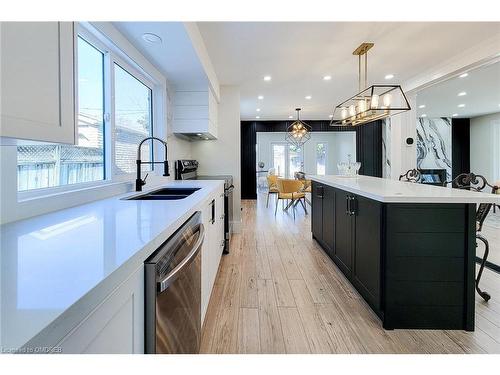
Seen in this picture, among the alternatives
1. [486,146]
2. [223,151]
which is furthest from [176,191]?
[486,146]

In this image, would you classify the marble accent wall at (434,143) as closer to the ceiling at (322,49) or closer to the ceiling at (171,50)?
the ceiling at (322,49)

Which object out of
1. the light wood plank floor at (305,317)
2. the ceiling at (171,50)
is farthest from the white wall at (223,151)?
the light wood plank floor at (305,317)

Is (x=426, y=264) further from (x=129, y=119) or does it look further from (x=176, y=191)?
(x=129, y=119)

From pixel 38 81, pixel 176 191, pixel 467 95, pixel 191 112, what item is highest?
pixel 467 95

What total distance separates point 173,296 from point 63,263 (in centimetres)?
40

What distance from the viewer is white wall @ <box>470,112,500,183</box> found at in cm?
879

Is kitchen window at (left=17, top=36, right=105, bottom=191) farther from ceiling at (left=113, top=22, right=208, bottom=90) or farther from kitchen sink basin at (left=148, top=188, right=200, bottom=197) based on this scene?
kitchen sink basin at (left=148, top=188, right=200, bottom=197)

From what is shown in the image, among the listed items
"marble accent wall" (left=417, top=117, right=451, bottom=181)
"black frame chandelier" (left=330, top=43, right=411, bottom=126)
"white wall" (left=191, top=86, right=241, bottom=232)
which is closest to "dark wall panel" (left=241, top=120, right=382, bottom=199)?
"marble accent wall" (left=417, top=117, right=451, bottom=181)

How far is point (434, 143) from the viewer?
31.7ft

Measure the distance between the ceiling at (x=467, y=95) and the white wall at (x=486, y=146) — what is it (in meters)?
0.44

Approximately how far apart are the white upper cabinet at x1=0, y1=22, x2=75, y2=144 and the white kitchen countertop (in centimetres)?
32
